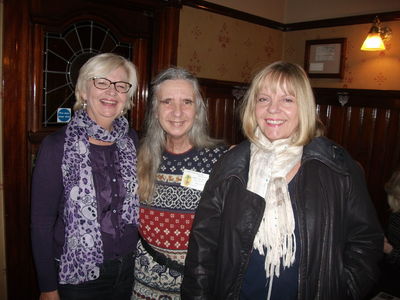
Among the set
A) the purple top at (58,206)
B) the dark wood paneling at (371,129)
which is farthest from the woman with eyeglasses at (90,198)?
the dark wood paneling at (371,129)

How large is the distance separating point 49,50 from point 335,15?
2.93 meters

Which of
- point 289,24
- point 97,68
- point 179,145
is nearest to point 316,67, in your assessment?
point 289,24

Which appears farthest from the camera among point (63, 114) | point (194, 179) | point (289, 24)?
point (289, 24)

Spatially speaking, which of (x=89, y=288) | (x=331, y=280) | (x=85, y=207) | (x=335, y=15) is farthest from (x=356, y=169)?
(x=335, y=15)

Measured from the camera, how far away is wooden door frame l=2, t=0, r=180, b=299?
222cm

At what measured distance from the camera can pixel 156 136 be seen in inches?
70.1

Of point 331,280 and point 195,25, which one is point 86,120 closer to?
point 331,280

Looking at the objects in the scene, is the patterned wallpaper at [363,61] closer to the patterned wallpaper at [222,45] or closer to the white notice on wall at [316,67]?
the white notice on wall at [316,67]

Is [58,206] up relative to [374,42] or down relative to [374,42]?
down

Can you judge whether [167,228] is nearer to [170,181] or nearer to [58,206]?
[170,181]

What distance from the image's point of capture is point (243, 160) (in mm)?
1343

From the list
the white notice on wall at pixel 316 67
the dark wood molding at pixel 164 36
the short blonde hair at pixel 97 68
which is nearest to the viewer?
the short blonde hair at pixel 97 68

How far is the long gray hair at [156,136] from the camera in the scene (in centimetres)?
165

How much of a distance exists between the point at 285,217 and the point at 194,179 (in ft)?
1.74
